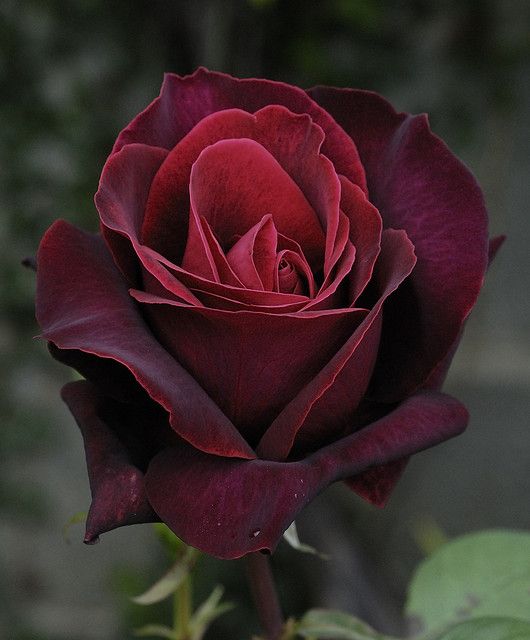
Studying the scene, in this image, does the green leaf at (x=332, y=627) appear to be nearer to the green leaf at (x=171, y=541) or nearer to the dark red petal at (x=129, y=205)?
the green leaf at (x=171, y=541)

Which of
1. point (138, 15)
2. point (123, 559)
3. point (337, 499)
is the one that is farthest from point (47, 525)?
point (138, 15)

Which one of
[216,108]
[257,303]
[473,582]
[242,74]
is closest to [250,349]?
[257,303]

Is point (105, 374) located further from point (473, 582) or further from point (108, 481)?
point (473, 582)

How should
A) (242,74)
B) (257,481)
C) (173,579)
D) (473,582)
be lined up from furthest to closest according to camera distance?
(242,74), (473,582), (173,579), (257,481)

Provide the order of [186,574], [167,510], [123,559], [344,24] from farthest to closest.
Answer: [123,559]
[344,24]
[186,574]
[167,510]

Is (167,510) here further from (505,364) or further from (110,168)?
(505,364)

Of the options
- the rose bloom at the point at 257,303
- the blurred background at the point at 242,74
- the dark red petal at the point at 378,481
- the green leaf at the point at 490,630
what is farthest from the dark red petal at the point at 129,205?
the blurred background at the point at 242,74

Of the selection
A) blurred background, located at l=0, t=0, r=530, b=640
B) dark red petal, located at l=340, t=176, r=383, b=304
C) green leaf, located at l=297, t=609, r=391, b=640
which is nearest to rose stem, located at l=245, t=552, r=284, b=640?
green leaf, located at l=297, t=609, r=391, b=640
